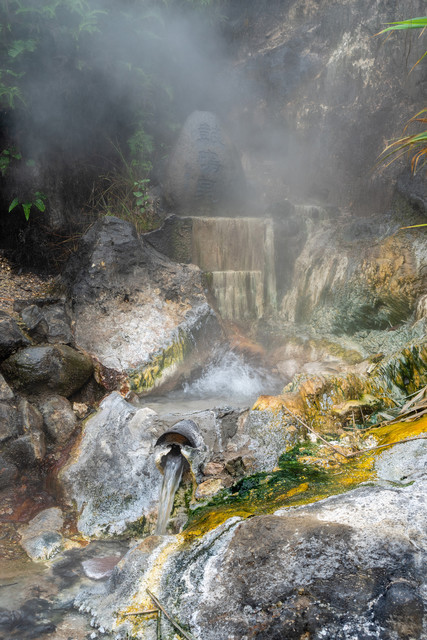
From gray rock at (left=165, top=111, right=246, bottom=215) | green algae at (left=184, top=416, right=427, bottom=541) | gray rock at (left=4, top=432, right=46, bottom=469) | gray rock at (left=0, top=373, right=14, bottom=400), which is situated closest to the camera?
green algae at (left=184, top=416, right=427, bottom=541)

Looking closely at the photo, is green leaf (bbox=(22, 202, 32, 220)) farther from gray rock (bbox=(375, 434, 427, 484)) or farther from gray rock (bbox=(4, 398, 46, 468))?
gray rock (bbox=(375, 434, 427, 484))

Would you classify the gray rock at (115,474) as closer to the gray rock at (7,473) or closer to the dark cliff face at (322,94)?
the gray rock at (7,473)

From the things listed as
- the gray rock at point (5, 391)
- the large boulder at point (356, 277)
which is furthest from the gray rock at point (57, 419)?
the large boulder at point (356, 277)

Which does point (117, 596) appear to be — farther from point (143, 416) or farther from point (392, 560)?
point (143, 416)

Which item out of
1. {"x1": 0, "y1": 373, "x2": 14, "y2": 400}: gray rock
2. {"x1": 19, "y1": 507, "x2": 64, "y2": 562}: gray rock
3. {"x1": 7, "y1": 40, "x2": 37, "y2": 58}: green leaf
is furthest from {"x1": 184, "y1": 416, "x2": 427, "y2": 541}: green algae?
{"x1": 7, "y1": 40, "x2": 37, "y2": 58}: green leaf

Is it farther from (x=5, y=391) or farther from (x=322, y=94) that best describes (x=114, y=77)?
(x=5, y=391)

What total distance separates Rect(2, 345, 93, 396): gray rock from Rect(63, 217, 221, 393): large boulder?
39 cm

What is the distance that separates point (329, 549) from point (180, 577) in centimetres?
62

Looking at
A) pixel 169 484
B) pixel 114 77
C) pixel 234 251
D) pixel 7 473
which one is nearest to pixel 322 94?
pixel 234 251

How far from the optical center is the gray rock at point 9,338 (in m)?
4.11

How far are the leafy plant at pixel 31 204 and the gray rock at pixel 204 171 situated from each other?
197 centimetres

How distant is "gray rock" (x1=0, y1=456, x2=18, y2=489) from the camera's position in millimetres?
3416

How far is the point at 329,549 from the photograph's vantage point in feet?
5.29

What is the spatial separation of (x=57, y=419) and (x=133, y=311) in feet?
5.93
